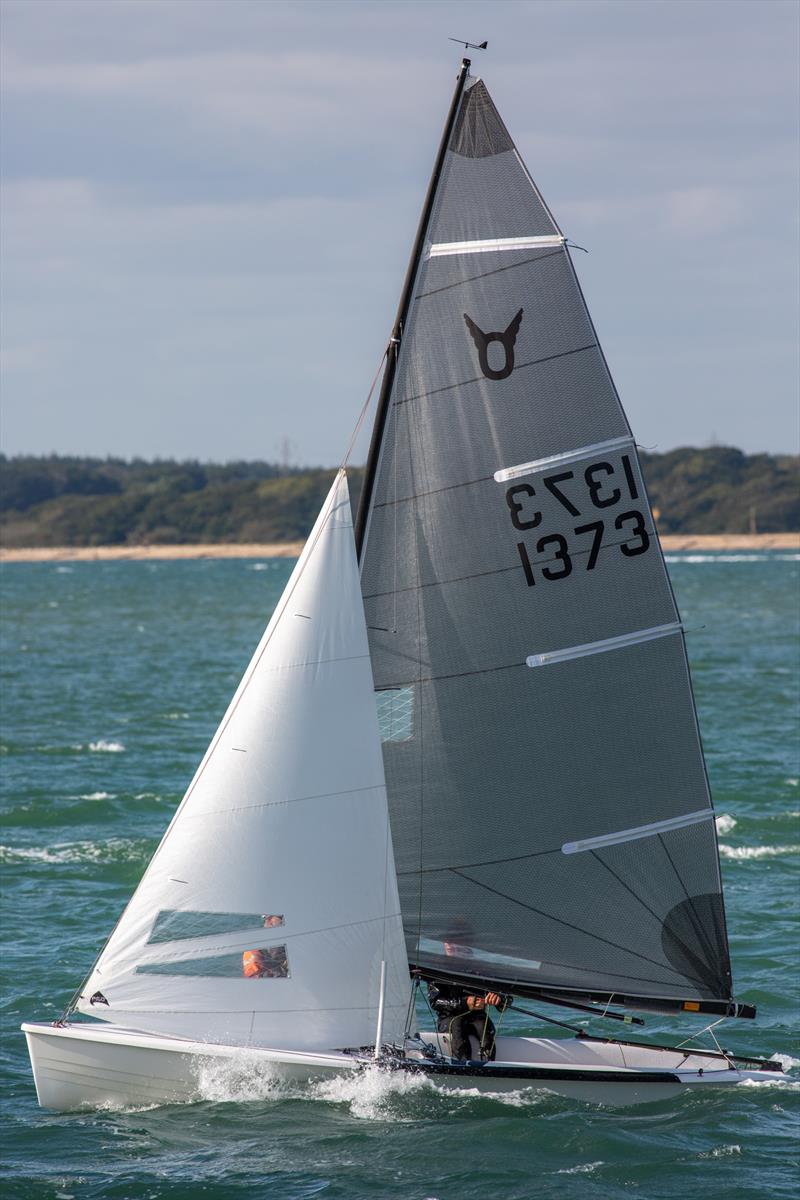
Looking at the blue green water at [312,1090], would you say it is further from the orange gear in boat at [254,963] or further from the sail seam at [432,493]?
the sail seam at [432,493]

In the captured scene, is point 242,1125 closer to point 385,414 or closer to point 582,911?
point 582,911

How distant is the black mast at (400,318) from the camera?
15.7m

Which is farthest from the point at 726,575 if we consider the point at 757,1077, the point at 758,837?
the point at 757,1077

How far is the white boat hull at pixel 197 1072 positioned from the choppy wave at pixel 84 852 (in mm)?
14027

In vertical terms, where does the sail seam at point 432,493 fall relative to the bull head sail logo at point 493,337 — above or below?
below

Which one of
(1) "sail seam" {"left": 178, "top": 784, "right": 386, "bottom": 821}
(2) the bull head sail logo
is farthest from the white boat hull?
(2) the bull head sail logo

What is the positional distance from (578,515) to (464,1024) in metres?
5.49

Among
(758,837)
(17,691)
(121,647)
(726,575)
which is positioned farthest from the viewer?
(726,575)

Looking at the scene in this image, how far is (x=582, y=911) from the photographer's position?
16875 millimetres

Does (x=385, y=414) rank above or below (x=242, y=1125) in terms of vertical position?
above

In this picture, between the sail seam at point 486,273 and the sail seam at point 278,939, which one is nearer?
the sail seam at point 486,273

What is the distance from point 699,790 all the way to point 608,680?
4.90ft

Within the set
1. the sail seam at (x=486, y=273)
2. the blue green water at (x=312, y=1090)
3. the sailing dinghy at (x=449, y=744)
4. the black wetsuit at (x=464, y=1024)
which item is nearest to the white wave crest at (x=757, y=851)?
the blue green water at (x=312, y=1090)

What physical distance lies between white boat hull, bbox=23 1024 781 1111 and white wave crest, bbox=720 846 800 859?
1378 cm
